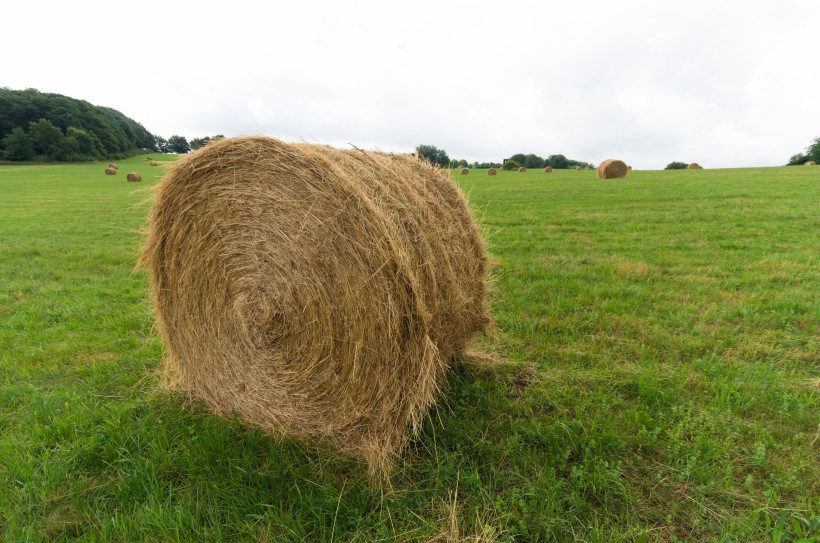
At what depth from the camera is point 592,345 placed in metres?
4.12

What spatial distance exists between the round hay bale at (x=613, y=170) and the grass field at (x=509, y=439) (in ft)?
82.9

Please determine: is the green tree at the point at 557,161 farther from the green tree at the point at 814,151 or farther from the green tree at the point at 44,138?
the green tree at the point at 44,138

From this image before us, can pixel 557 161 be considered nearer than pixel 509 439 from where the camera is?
No

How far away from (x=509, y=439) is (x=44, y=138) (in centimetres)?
8171

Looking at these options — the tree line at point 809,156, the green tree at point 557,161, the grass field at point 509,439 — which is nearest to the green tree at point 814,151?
the tree line at point 809,156

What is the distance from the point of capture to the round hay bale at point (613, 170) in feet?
93.5

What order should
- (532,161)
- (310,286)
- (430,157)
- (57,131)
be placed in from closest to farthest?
(310,286) < (430,157) < (57,131) < (532,161)

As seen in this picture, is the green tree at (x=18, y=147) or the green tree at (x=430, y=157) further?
the green tree at (x=18, y=147)

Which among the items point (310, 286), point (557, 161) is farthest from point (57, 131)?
point (310, 286)

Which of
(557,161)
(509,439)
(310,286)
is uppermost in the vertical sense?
(557,161)

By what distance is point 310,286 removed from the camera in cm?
281

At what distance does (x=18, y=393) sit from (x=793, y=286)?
8898 millimetres

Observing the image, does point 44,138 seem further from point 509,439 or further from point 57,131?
point 509,439

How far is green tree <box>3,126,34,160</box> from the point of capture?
57562 mm
